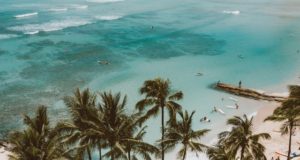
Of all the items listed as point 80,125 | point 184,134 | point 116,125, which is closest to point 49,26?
point 80,125

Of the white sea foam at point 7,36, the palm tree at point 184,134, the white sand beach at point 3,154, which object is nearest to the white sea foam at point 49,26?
the white sea foam at point 7,36

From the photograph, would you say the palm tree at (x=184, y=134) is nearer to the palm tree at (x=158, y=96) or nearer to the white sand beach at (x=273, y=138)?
the palm tree at (x=158, y=96)

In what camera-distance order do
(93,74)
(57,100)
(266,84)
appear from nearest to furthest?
(57,100), (266,84), (93,74)

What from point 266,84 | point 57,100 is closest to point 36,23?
point 57,100

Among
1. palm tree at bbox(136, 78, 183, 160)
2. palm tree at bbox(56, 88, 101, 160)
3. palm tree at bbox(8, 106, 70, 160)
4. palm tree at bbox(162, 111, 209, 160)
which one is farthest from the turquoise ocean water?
Result: palm tree at bbox(8, 106, 70, 160)

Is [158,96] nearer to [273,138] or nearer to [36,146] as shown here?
[36,146]

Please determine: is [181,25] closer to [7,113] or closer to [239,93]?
[239,93]
